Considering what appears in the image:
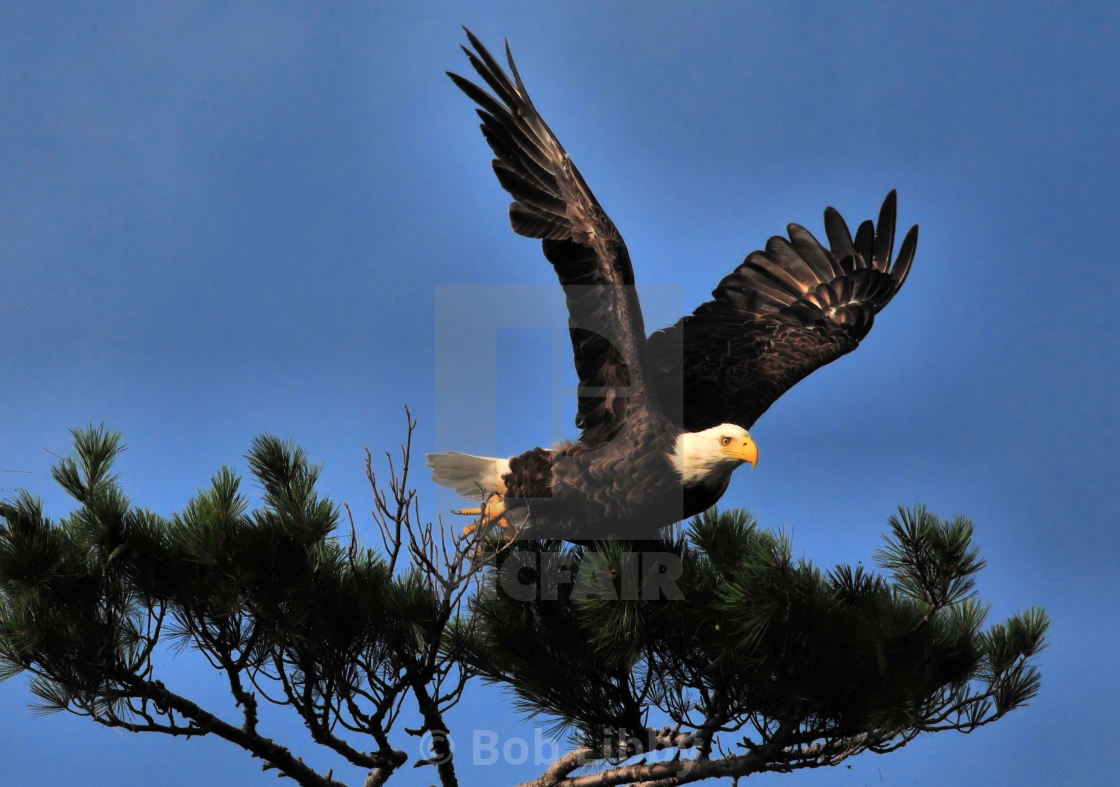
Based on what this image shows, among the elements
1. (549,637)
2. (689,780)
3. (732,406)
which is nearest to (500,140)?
(732,406)

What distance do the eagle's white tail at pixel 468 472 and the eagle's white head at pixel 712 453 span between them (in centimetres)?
76

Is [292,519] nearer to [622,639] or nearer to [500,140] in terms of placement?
[622,639]

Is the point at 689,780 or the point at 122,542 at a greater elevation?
the point at 122,542

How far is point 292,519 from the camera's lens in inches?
148

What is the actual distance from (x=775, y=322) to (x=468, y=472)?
6.96 ft

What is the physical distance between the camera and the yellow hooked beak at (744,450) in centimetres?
428

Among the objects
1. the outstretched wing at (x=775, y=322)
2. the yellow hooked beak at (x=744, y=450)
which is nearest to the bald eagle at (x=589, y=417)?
the yellow hooked beak at (x=744, y=450)

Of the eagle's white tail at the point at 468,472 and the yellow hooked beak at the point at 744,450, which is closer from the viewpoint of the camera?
the yellow hooked beak at the point at 744,450

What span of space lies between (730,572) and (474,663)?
106 cm

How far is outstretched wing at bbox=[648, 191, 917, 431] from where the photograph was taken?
5.21 meters

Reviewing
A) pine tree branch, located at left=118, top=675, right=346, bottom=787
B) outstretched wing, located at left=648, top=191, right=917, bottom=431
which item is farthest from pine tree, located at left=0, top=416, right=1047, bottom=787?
outstretched wing, located at left=648, top=191, right=917, bottom=431

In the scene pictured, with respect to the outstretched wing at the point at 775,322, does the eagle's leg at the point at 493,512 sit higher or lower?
lower

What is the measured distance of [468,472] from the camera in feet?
15.5

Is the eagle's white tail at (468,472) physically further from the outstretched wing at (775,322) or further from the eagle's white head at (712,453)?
the outstretched wing at (775,322)
